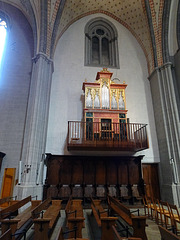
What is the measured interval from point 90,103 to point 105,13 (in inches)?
370

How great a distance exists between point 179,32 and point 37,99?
10415mm

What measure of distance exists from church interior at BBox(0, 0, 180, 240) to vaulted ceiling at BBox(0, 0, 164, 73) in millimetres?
67

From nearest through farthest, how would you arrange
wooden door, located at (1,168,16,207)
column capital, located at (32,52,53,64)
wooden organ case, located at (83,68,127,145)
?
wooden door, located at (1,168,16,207) < wooden organ case, located at (83,68,127,145) < column capital, located at (32,52,53,64)

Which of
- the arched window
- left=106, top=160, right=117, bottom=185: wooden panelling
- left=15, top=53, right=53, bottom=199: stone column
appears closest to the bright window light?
left=15, top=53, right=53, bottom=199: stone column

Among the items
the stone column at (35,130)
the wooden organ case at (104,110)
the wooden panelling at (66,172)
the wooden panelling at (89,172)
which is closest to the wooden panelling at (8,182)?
the stone column at (35,130)

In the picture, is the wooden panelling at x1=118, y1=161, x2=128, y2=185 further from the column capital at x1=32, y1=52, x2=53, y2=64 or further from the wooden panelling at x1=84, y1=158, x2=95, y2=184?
the column capital at x1=32, y1=52, x2=53, y2=64

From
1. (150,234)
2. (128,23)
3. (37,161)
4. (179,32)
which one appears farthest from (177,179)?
(128,23)

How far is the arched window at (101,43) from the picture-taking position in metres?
13.1

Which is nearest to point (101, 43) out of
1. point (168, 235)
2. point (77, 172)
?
point (77, 172)

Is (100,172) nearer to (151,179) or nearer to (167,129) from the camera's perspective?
(151,179)

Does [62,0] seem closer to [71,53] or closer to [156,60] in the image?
[71,53]

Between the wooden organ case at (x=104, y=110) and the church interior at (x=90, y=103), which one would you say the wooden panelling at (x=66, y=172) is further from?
the wooden organ case at (x=104, y=110)

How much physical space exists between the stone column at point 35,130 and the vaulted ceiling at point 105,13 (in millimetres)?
1536

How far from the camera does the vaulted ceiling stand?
427 inches
